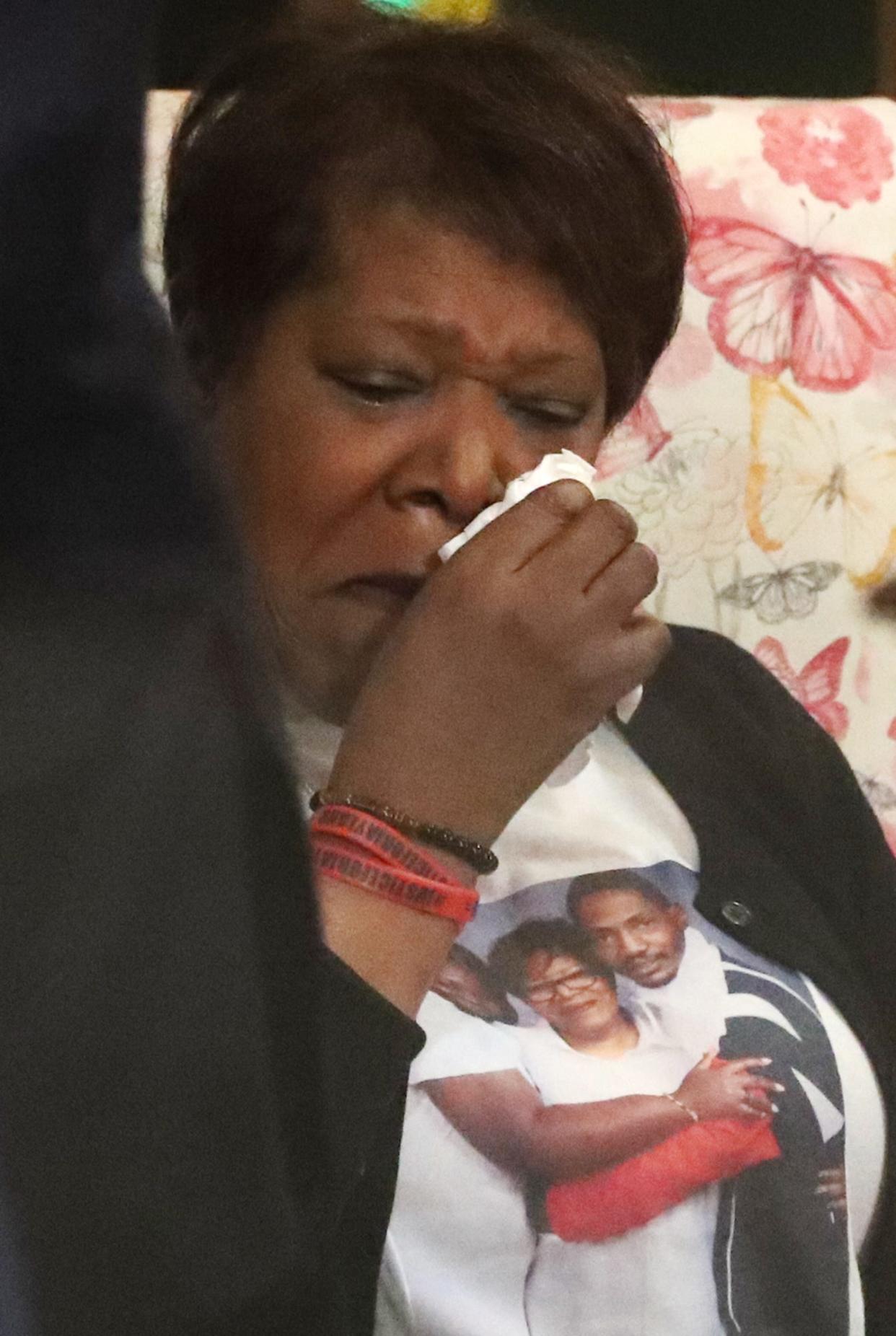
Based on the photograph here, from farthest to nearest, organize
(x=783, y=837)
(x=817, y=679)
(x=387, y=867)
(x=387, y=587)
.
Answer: (x=817, y=679)
(x=783, y=837)
(x=387, y=587)
(x=387, y=867)

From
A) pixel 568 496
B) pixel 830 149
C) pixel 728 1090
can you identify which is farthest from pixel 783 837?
pixel 830 149

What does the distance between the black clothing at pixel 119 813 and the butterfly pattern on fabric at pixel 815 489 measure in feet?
1.68

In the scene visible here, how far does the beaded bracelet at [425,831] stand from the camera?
1.07 feet

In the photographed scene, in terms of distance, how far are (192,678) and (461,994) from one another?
26 centimetres

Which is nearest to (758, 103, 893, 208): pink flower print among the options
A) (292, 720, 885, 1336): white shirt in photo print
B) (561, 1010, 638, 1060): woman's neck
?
(292, 720, 885, 1336): white shirt in photo print

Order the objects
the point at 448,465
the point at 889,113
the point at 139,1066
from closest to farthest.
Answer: the point at 139,1066
the point at 448,465
the point at 889,113

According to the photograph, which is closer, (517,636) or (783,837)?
(517,636)

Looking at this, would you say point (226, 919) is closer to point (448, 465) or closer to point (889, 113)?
point (448, 465)

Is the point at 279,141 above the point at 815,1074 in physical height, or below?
above

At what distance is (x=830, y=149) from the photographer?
72 centimetres

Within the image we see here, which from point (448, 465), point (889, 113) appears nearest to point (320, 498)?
point (448, 465)

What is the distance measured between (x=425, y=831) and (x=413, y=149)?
236 millimetres

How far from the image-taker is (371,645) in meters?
0.43

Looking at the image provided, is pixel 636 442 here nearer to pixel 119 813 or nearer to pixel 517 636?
pixel 517 636
